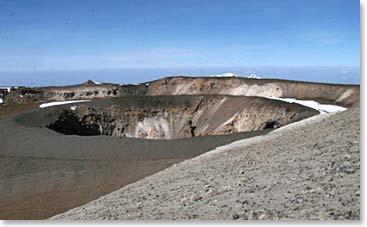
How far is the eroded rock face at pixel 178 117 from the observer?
2400cm

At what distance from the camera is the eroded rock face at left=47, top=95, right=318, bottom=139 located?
24.0 metres

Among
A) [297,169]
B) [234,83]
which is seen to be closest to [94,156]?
[297,169]

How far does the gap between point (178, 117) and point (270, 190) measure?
889 inches

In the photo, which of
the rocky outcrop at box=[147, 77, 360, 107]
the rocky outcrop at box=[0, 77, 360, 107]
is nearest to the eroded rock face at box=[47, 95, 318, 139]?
the rocky outcrop at box=[147, 77, 360, 107]

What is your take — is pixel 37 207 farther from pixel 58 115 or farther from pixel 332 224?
pixel 58 115

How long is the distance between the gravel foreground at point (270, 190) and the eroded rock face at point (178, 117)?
16.6 metres

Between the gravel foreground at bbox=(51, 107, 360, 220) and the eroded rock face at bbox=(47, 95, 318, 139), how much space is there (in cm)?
1661

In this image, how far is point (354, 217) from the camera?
12.7ft

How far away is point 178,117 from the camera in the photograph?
27453 mm

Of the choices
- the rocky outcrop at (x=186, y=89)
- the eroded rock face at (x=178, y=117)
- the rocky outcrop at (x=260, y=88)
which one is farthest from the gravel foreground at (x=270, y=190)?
the rocky outcrop at (x=186, y=89)

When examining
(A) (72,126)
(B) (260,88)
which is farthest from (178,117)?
(B) (260,88)

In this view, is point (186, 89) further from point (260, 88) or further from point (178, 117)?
point (178, 117)

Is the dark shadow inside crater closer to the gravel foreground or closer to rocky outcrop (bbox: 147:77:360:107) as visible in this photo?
rocky outcrop (bbox: 147:77:360:107)

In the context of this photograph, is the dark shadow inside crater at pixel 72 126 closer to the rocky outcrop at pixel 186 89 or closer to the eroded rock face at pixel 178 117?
the eroded rock face at pixel 178 117
